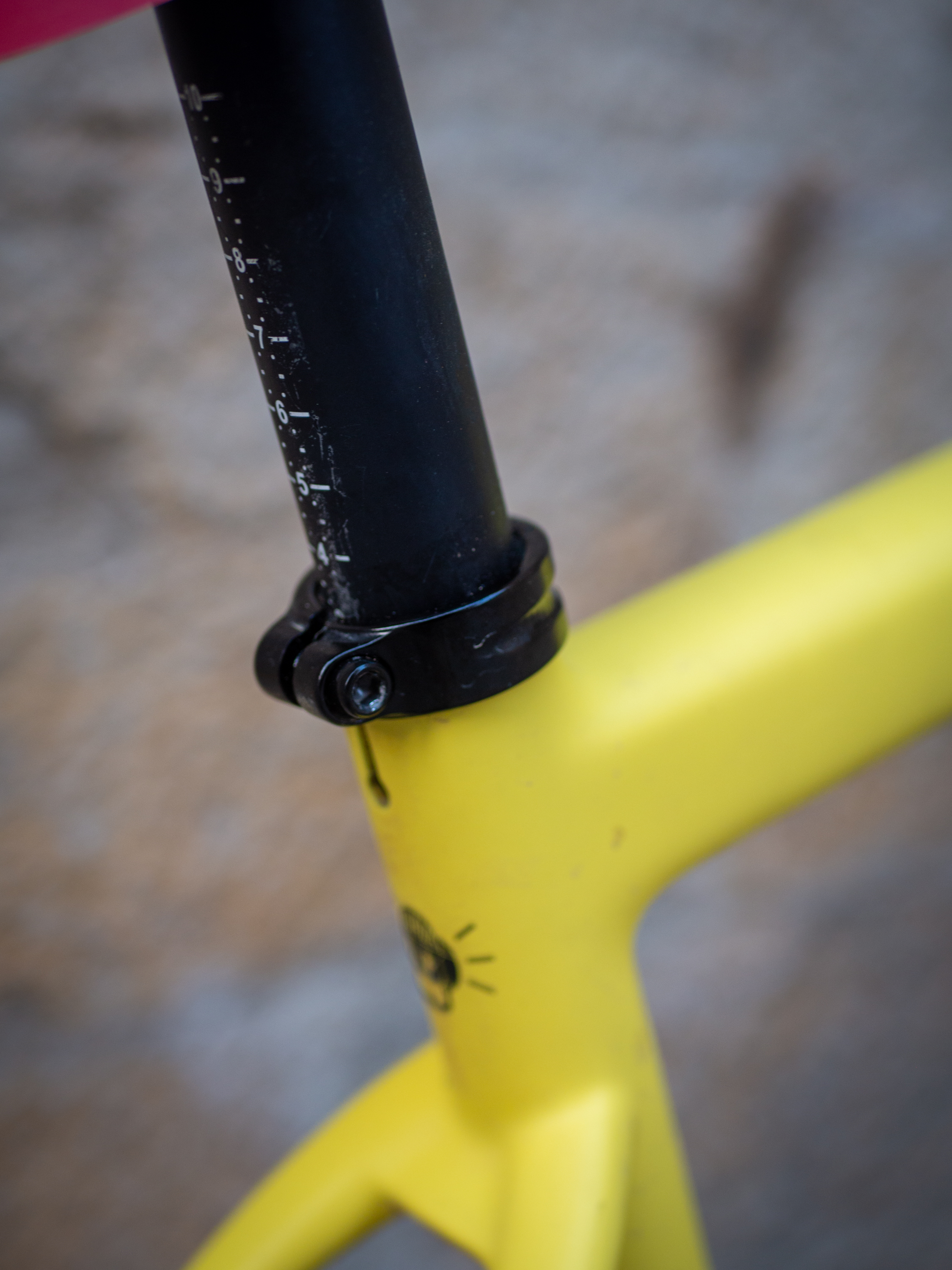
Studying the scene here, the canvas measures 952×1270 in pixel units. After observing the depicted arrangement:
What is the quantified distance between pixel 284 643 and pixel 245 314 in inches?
2.8

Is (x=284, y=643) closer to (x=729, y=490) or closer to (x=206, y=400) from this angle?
(x=206, y=400)

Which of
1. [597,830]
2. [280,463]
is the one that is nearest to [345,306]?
[597,830]

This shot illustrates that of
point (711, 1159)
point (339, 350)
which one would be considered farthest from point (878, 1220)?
point (339, 350)

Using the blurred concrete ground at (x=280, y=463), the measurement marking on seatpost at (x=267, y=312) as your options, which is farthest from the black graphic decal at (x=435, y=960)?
the blurred concrete ground at (x=280, y=463)

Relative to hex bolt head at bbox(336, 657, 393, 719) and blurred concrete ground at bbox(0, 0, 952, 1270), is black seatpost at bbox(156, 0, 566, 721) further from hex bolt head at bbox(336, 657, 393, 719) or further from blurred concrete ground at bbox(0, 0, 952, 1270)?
blurred concrete ground at bbox(0, 0, 952, 1270)

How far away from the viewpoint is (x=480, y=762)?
25 centimetres

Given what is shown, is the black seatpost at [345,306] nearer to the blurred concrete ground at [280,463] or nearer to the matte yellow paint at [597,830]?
the matte yellow paint at [597,830]

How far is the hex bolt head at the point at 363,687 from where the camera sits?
214mm

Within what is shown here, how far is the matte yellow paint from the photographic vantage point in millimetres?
260

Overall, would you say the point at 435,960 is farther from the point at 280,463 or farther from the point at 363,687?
the point at 280,463

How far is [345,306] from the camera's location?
0.20m

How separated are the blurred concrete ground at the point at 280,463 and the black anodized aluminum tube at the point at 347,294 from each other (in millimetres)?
241

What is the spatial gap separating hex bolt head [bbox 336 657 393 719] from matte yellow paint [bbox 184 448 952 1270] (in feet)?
0.08

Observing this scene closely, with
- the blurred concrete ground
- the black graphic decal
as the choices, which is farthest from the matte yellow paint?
the blurred concrete ground
